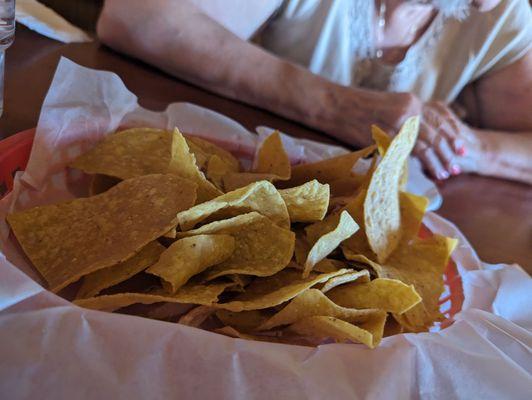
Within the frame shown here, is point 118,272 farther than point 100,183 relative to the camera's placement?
No

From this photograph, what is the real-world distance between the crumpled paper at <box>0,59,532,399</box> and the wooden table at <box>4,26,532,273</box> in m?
0.23

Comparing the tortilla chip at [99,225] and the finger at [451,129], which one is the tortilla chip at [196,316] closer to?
the tortilla chip at [99,225]

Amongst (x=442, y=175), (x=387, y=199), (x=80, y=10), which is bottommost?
(x=80, y=10)

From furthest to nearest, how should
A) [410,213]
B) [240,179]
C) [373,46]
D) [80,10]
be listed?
1. [80,10]
2. [373,46]
3. [410,213]
4. [240,179]

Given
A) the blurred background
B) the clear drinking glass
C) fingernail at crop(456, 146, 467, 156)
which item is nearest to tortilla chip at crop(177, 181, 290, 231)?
the clear drinking glass

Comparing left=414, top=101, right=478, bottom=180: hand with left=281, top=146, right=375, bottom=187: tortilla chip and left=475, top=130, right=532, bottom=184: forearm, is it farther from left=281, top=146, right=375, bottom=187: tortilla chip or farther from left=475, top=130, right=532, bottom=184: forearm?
left=281, top=146, right=375, bottom=187: tortilla chip

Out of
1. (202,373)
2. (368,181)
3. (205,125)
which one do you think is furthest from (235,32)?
(202,373)

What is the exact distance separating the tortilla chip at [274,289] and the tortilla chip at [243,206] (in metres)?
0.07

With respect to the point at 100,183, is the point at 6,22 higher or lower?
higher

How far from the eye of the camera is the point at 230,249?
746mm

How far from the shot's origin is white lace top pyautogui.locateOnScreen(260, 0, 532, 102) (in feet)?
5.06

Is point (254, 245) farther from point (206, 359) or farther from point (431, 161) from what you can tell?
point (431, 161)

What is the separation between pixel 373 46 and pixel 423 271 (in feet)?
2.84

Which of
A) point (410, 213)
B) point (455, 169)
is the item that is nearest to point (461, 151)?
point (455, 169)
